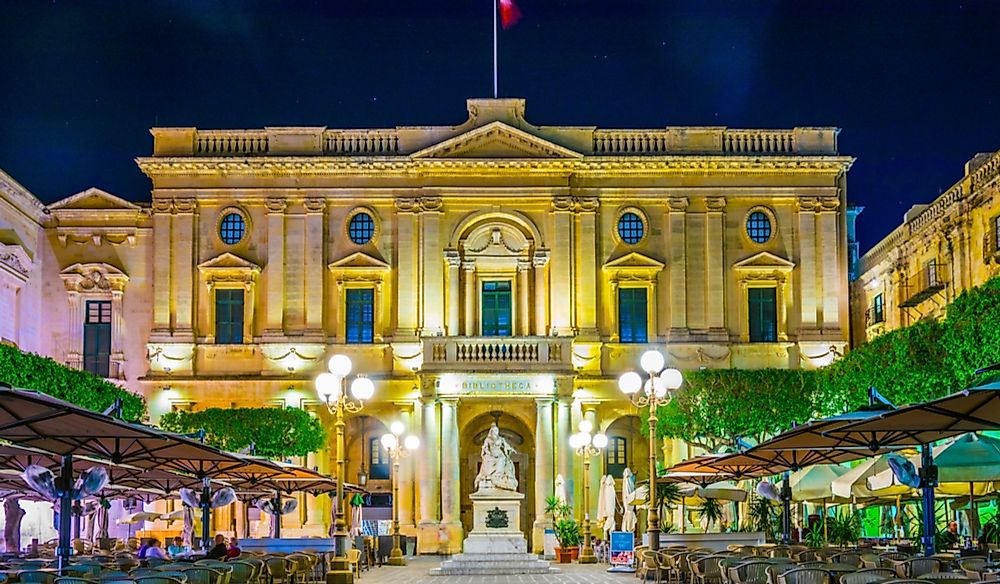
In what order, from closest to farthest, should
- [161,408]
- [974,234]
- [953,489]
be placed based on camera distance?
1. [953,489]
2. [974,234]
3. [161,408]

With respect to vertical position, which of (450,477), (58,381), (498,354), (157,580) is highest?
(498,354)

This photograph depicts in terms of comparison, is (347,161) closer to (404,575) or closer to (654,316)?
(654,316)

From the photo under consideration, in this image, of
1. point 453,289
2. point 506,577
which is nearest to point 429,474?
point 453,289

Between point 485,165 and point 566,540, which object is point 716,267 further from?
point 566,540

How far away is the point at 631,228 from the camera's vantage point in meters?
55.7

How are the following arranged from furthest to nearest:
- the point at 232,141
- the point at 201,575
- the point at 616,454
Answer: the point at 616,454 → the point at 232,141 → the point at 201,575

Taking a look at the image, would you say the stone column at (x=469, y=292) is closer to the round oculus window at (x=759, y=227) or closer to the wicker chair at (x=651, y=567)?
the round oculus window at (x=759, y=227)

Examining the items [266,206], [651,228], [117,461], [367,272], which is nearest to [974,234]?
[651,228]

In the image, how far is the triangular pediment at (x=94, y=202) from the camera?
182 ft

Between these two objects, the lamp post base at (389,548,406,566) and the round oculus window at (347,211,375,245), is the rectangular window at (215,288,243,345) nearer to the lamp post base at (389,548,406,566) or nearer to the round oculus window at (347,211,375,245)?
the round oculus window at (347,211,375,245)

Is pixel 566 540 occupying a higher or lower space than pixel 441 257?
lower

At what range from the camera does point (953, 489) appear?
29562 millimetres

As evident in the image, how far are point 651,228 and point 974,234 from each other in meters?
11.6

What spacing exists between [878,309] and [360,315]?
70.3ft
